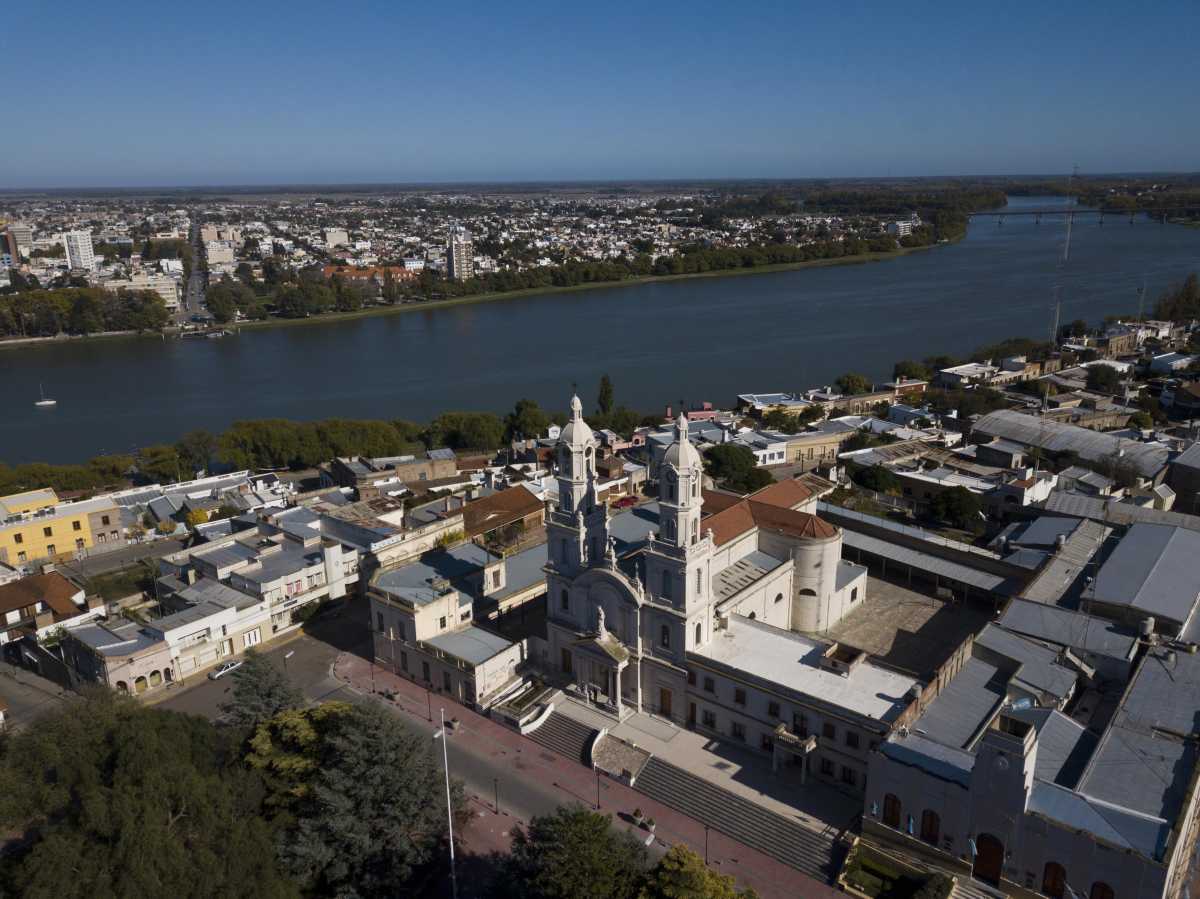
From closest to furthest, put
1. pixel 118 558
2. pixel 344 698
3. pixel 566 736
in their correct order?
pixel 566 736
pixel 344 698
pixel 118 558

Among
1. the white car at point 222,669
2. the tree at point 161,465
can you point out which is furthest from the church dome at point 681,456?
the tree at point 161,465

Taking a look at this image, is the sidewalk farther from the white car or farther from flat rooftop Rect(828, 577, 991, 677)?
flat rooftop Rect(828, 577, 991, 677)

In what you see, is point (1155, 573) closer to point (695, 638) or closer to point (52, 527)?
point (695, 638)

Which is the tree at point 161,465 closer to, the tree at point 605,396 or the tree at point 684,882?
the tree at point 605,396

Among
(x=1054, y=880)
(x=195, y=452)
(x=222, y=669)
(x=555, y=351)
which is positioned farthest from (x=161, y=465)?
Result: (x=1054, y=880)

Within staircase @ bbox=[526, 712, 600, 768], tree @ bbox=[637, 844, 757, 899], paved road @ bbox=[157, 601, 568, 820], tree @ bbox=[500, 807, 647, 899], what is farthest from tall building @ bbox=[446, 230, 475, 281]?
tree @ bbox=[637, 844, 757, 899]

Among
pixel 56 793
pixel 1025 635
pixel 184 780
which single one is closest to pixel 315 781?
pixel 184 780

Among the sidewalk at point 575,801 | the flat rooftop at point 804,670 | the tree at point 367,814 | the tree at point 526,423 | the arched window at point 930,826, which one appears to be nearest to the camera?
the tree at point 367,814
